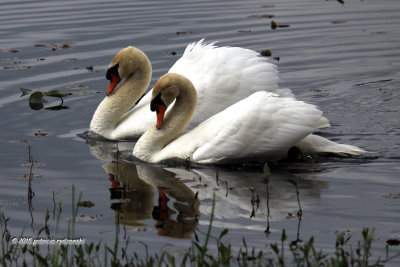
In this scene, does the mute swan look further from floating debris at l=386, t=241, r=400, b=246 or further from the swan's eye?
floating debris at l=386, t=241, r=400, b=246

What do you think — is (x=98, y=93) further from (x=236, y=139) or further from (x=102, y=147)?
(x=236, y=139)

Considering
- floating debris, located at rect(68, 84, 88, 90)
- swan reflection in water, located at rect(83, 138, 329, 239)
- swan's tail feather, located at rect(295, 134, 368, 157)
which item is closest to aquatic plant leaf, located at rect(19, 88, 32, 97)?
floating debris, located at rect(68, 84, 88, 90)

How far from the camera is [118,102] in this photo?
39.6 feet

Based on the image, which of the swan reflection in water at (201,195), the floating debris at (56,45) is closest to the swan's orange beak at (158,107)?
the swan reflection in water at (201,195)

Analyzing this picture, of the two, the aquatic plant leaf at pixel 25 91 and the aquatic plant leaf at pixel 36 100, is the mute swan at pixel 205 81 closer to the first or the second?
the aquatic plant leaf at pixel 36 100

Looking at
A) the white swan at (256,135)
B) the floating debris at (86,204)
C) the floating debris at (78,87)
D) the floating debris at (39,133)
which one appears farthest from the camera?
the floating debris at (78,87)

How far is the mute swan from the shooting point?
1112 cm

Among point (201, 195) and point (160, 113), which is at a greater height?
point (160, 113)

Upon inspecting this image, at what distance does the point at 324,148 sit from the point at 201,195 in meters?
1.98

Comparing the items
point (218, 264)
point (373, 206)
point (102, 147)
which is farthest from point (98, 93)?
point (218, 264)

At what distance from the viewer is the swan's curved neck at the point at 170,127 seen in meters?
10.4

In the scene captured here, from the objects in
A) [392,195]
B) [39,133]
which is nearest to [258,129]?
[392,195]

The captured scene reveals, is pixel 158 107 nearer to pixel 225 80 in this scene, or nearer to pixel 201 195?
pixel 225 80

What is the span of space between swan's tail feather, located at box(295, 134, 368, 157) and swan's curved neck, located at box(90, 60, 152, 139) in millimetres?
2993
